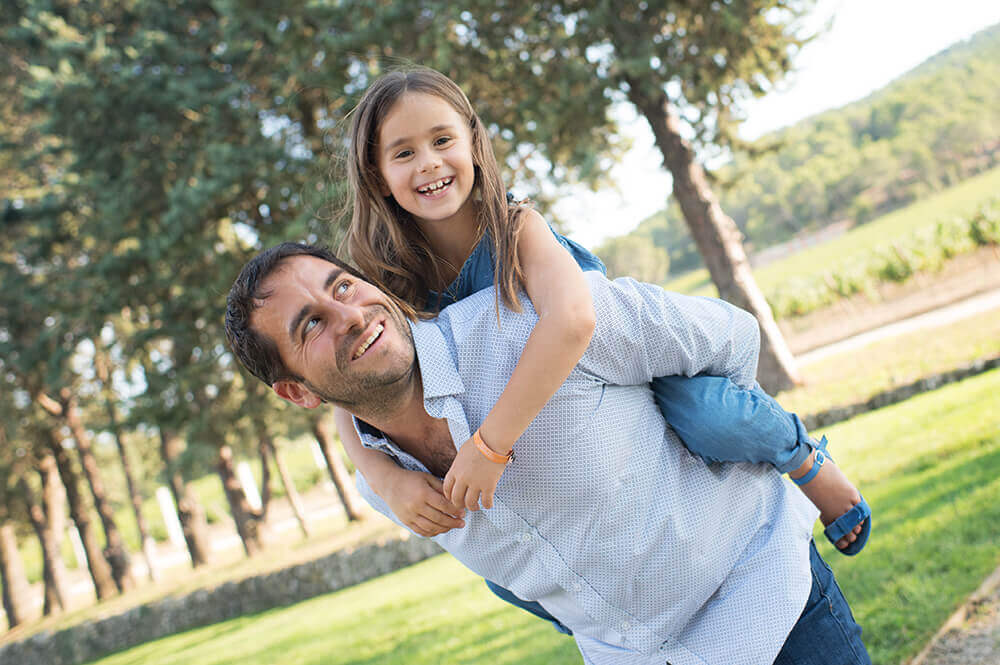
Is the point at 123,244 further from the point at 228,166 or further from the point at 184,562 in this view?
the point at 184,562

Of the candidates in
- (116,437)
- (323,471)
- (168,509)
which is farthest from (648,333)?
(323,471)

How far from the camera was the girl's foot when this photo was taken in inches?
89.0

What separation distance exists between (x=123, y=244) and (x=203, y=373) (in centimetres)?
376

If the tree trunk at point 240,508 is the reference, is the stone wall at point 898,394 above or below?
above

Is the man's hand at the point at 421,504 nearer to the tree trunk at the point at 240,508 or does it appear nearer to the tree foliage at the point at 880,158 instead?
the tree trunk at the point at 240,508

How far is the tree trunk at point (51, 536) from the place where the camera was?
21.7m

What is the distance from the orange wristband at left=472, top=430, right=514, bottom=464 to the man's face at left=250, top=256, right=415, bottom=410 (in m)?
0.23

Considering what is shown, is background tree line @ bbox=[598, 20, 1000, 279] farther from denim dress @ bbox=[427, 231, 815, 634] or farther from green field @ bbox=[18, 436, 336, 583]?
denim dress @ bbox=[427, 231, 815, 634]

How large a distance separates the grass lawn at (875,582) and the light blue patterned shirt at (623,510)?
99.2 inches

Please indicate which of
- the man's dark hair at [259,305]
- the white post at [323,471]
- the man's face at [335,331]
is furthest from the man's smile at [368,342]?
the white post at [323,471]

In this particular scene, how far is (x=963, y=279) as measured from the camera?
21156 millimetres

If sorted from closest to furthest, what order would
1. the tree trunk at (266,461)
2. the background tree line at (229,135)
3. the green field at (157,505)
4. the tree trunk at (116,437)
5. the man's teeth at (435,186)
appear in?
the man's teeth at (435,186), the background tree line at (229,135), the tree trunk at (266,461), the tree trunk at (116,437), the green field at (157,505)

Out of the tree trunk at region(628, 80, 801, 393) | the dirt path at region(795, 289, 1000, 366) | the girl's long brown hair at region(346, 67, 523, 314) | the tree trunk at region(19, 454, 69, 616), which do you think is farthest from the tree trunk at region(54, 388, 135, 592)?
the girl's long brown hair at region(346, 67, 523, 314)

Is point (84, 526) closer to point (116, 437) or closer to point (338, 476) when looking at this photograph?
point (116, 437)
